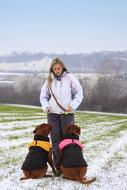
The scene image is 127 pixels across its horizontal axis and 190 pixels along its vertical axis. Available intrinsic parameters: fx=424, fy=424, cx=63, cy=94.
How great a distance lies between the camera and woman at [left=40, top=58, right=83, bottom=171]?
855 centimetres

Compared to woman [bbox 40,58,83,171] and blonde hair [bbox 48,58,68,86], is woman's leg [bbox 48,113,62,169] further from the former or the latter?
blonde hair [bbox 48,58,68,86]

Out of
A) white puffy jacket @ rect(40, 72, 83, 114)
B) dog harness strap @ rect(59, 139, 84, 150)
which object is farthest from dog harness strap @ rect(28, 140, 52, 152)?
white puffy jacket @ rect(40, 72, 83, 114)

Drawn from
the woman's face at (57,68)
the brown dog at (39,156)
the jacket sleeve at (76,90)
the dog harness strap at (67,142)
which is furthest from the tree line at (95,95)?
the brown dog at (39,156)

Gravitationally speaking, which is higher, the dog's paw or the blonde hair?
the blonde hair

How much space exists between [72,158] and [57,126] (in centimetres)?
95

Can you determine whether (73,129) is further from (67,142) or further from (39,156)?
(39,156)

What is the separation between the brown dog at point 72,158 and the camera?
25.6ft

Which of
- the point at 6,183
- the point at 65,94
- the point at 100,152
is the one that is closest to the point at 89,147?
the point at 100,152

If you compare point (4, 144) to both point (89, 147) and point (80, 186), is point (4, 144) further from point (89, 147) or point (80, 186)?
point (80, 186)

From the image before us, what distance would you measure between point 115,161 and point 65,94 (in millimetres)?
3247

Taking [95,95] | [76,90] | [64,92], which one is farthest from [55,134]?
[95,95]

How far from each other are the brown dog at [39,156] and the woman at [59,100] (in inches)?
14.4

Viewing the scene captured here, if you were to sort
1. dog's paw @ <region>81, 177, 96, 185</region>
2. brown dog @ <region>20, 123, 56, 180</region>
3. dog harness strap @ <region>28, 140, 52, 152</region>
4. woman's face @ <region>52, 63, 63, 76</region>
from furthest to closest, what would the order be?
woman's face @ <region>52, 63, 63, 76</region> < dog harness strap @ <region>28, 140, 52, 152</region> < brown dog @ <region>20, 123, 56, 180</region> < dog's paw @ <region>81, 177, 96, 185</region>

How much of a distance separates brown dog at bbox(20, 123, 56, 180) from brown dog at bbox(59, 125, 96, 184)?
0.30m
